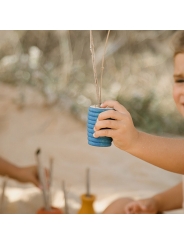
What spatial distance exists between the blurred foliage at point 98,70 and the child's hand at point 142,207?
182 cm

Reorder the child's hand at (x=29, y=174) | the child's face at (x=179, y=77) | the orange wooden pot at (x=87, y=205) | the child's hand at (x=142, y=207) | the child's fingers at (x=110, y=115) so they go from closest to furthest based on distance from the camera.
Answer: the child's fingers at (x=110, y=115) < the child's face at (x=179, y=77) < the child's hand at (x=142, y=207) < the orange wooden pot at (x=87, y=205) < the child's hand at (x=29, y=174)

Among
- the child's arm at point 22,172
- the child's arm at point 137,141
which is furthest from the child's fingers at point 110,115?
the child's arm at point 22,172

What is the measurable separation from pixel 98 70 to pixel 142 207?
255 centimetres

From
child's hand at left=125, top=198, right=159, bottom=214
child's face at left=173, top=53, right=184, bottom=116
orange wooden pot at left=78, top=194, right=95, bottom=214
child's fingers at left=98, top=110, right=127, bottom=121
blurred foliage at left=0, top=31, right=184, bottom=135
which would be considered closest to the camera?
child's fingers at left=98, top=110, right=127, bottom=121

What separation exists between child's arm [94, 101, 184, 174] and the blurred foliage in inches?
88.5

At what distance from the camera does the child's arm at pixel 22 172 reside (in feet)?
5.78

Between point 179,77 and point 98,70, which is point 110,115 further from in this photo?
point 98,70

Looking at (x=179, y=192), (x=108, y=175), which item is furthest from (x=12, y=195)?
(x=179, y=192)

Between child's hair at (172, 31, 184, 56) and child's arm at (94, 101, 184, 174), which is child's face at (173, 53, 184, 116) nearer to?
child's hair at (172, 31, 184, 56)

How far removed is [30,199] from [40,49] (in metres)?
2.12

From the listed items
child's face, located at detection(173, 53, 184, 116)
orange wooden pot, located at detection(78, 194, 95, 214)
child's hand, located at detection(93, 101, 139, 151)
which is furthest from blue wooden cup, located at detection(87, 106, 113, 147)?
orange wooden pot, located at detection(78, 194, 95, 214)

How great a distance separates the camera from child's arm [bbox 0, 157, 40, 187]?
5.78ft

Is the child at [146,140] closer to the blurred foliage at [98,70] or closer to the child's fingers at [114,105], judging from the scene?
the child's fingers at [114,105]

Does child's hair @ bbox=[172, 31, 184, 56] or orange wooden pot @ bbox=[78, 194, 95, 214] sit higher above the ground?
child's hair @ bbox=[172, 31, 184, 56]
